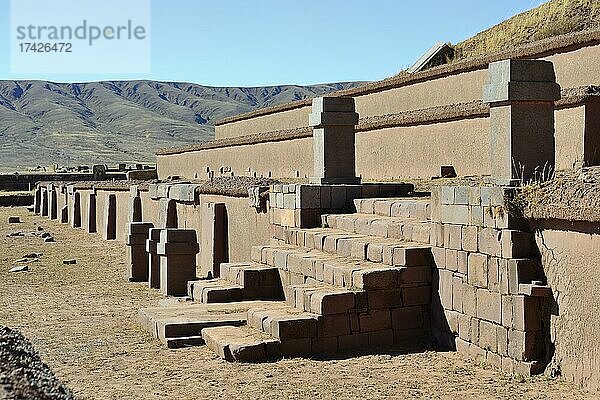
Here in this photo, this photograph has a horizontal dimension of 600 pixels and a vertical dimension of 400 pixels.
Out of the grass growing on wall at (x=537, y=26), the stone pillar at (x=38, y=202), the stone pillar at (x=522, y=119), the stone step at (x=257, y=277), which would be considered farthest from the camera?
the stone pillar at (x=38, y=202)

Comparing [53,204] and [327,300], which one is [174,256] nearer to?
[327,300]

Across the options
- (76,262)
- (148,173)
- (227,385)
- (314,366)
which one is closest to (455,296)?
(314,366)

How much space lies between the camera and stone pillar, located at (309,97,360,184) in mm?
13852

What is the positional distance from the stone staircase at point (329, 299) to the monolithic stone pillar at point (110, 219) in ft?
50.8

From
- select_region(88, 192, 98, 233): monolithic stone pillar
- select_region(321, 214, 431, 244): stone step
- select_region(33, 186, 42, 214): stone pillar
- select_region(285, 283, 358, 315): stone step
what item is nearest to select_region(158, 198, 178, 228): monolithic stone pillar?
select_region(321, 214, 431, 244): stone step

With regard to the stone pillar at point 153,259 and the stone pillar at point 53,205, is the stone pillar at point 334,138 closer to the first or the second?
the stone pillar at point 153,259

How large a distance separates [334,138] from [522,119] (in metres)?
4.91

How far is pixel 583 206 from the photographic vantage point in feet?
26.6

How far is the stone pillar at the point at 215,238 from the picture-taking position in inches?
687

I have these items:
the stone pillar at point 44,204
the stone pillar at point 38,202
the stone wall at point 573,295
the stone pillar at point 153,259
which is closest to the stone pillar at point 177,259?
the stone pillar at point 153,259

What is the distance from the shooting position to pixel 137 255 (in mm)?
17484

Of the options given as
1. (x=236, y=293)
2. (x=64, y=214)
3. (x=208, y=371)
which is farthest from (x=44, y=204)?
(x=208, y=371)

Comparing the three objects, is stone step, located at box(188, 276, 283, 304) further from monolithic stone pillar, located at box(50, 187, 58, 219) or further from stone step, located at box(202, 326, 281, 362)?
monolithic stone pillar, located at box(50, 187, 58, 219)

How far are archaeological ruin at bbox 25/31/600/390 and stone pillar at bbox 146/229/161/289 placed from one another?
0.03m
